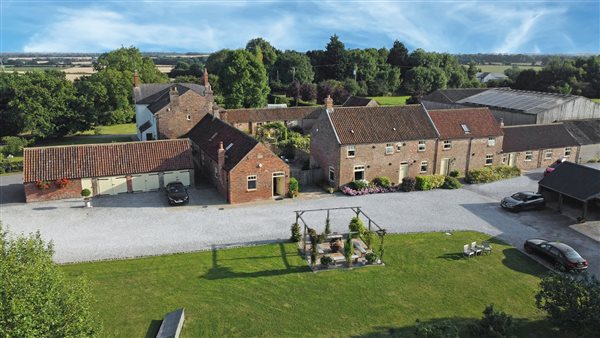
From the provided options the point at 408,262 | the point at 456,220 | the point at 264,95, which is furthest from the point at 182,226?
the point at 264,95

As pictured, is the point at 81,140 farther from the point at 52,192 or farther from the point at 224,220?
the point at 224,220

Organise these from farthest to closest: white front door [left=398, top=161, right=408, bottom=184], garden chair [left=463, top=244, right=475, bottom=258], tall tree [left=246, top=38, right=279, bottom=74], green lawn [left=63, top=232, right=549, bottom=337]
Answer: tall tree [left=246, top=38, right=279, bottom=74] → white front door [left=398, top=161, right=408, bottom=184] → garden chair [left=463, top=244, right=475, bottom=258] → green lawn [left=63, top=232, right=549, bottom=337]

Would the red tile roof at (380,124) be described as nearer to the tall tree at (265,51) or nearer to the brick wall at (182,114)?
the brick wall at (182,114)

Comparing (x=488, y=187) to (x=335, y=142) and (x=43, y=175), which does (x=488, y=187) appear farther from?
(x=43, y=175)

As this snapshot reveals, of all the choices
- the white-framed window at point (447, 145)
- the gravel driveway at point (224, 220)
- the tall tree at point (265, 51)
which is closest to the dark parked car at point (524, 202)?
the gravel driveway at point (224, 220)

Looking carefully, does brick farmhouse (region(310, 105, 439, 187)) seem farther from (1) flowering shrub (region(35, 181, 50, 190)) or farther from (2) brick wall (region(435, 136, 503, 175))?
(1) flowering shrub (region(35, 181, 50, 190))

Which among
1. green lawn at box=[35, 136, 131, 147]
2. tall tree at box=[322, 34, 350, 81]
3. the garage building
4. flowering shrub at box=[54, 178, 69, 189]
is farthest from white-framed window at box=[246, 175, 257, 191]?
tall tree at box=[322, 34, 350, 81]
